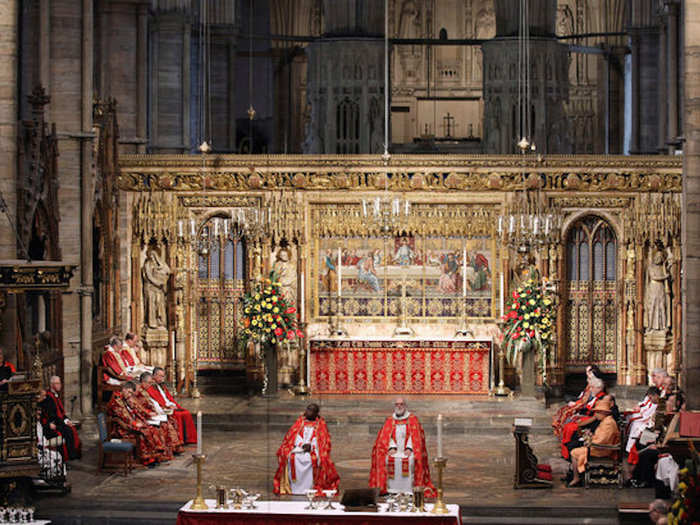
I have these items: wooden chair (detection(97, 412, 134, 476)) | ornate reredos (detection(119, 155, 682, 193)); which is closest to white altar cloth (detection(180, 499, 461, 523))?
wooden chair (detection(97, 412, 134, 476))

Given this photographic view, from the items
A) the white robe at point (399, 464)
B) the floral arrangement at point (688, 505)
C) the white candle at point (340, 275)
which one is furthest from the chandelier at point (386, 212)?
the floral arrangement at point (688, 505)

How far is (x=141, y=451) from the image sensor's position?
52.3 feet

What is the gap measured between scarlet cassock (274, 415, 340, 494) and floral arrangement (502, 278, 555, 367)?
6.10m

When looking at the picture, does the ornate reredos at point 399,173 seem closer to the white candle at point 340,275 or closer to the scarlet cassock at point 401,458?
the white candle at point 340,275

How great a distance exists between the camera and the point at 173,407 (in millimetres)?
17234

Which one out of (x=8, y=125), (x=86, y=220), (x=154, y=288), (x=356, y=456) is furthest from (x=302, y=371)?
(x=8, y=125)

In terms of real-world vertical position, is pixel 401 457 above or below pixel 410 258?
below

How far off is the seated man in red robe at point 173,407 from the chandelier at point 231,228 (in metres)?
3.61

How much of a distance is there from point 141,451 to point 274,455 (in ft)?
6.20

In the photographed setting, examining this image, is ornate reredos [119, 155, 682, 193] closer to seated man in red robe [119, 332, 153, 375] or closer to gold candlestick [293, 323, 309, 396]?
gold candlestick [293, 323, 309, 396]

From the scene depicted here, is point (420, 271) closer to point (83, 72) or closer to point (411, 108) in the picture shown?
point (83, 72)

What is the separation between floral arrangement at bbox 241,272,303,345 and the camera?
784 inches

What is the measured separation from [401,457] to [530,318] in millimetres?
6337

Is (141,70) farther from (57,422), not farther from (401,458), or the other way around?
(401,458)
